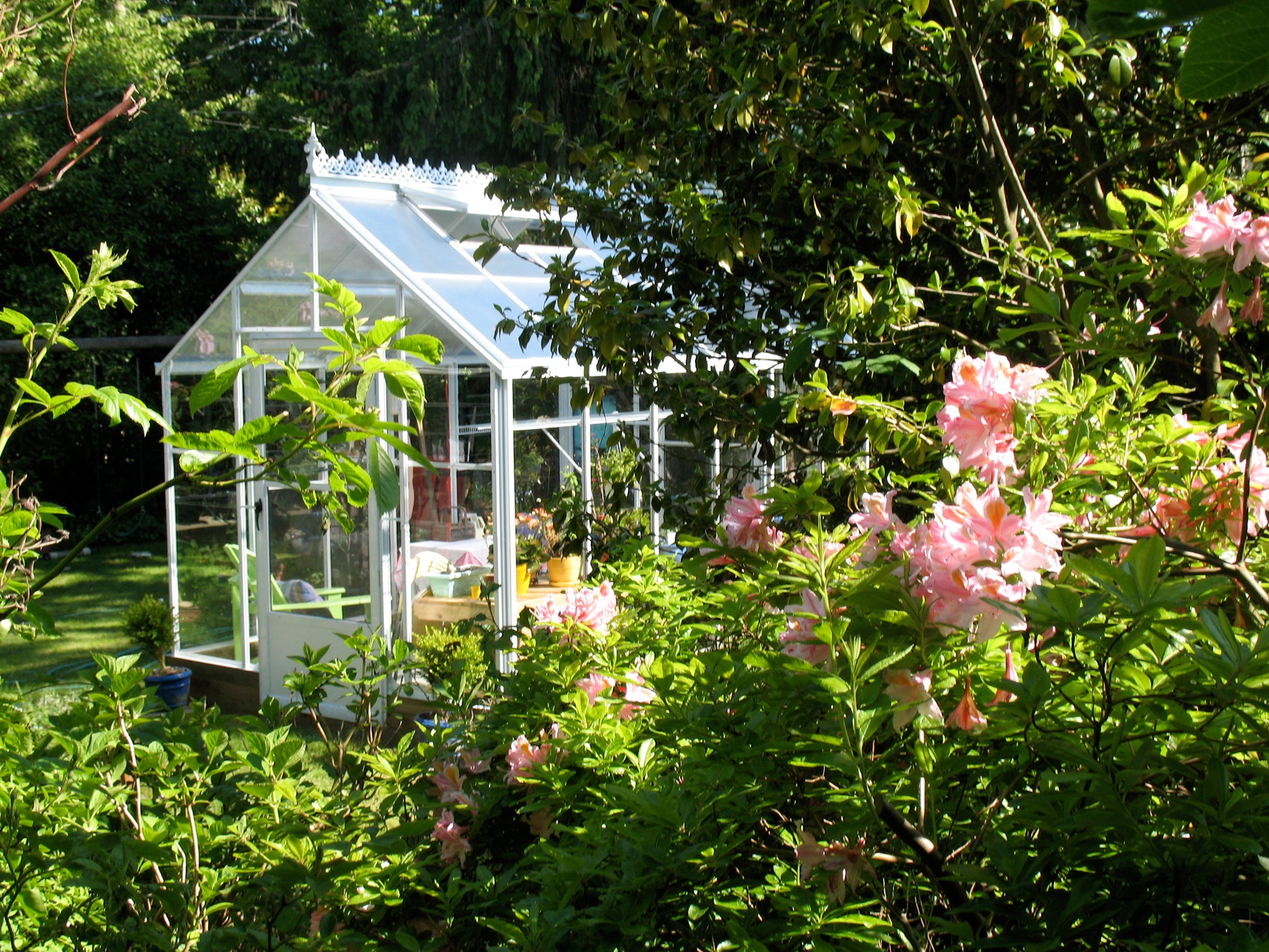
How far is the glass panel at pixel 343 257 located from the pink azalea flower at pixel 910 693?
5.93 metres

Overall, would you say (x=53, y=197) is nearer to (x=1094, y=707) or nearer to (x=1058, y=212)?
(x=1058, y=212)

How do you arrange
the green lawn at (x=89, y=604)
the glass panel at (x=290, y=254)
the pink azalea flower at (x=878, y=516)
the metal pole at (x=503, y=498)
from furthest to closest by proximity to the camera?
the green lawn at (x=89, y=604), the glass panel at (x=290, y=254), the metal pole at (x=503, y=498), the pink azalea flower at (x=878, y=516)

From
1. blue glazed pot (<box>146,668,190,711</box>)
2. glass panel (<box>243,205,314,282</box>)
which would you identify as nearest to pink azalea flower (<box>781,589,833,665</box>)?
glass panel (<box>243,205,314,282</box>)

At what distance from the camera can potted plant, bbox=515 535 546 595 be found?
6461 mm

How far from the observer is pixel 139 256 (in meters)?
14.6

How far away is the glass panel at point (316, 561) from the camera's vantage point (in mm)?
6680

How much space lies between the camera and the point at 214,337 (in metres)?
7.40

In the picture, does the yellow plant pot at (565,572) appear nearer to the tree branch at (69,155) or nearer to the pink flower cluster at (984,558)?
the tree branch at (69,155)

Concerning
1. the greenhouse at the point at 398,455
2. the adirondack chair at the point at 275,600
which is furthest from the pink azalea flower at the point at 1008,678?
the adirondack chair at the point at 275,600

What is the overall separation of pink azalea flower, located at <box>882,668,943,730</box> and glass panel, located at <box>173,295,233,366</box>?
7.02 metres

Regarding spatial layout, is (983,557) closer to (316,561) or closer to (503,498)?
(503,498)

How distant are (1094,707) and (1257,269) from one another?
2.65ft

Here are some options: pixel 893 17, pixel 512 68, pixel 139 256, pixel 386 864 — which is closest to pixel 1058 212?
pixel 893 17

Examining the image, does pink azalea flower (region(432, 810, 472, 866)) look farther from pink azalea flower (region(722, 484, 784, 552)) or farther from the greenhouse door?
the greenhouse door
